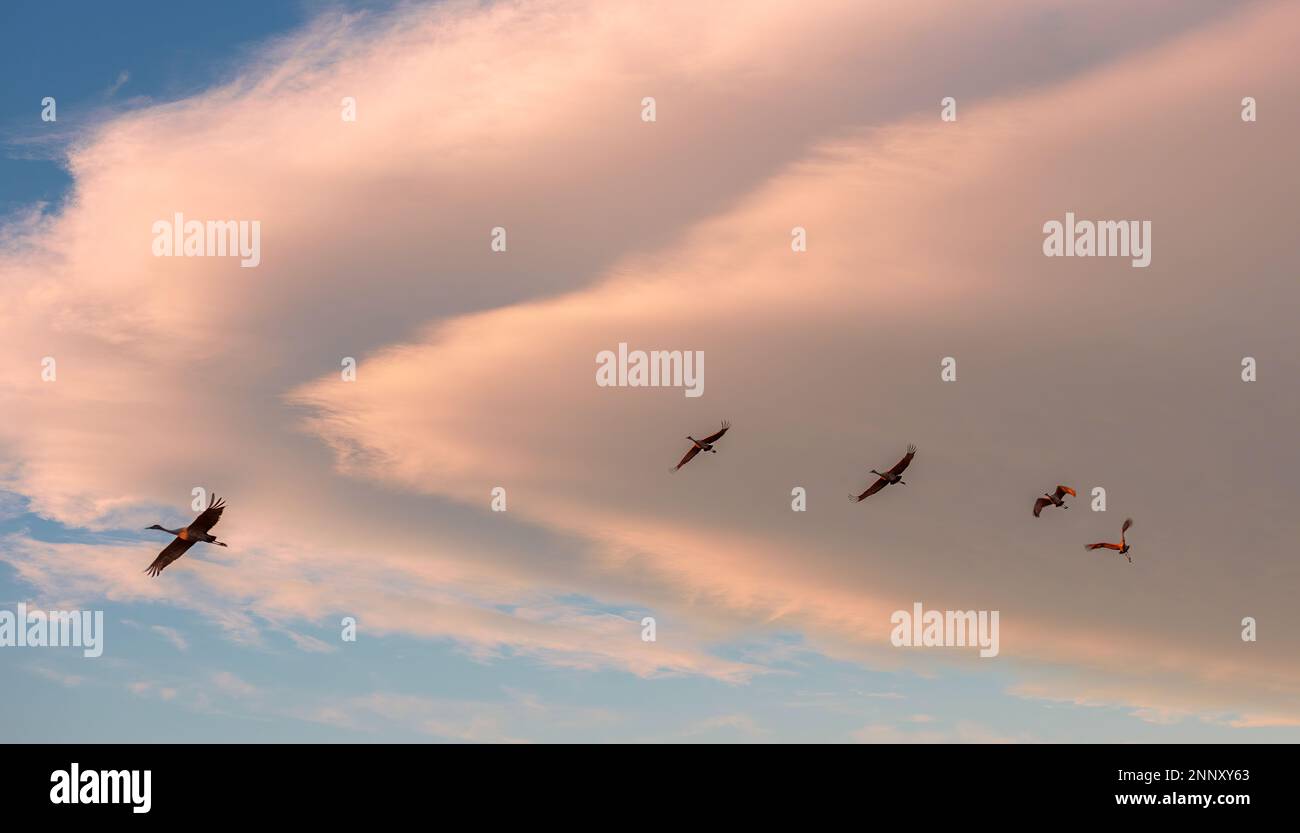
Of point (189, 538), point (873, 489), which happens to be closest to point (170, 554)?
point (189, 538)

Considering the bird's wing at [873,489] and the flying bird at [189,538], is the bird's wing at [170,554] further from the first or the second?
the bird's wing at [873,489]

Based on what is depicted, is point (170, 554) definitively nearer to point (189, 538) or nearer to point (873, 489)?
point (189, 538)

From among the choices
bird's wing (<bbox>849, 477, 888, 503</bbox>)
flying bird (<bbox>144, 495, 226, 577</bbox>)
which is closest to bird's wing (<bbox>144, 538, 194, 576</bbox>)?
flying bird (<bbox>144, 495, 226, 577</bbox>)

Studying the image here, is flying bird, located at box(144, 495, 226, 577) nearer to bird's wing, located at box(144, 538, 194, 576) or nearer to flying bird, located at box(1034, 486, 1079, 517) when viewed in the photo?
bird's wing, located at box(144, 538, 194, 576)

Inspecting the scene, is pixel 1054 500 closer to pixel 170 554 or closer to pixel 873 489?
pixel 873 489

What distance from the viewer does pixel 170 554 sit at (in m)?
86.0

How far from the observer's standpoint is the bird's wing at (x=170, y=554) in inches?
3366
